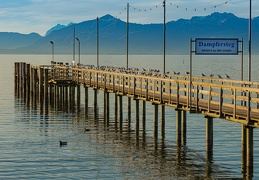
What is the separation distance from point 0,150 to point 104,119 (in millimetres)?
15367

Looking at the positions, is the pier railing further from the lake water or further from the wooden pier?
the lake water

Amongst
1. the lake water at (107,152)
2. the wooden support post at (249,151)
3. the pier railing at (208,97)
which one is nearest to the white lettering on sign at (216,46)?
the pier railing at (208,97)

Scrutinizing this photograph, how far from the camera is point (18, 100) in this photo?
67375 millimetres

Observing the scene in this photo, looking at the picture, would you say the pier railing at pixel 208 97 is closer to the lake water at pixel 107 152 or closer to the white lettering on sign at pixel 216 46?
the white lettering on sign at pixel 216 46

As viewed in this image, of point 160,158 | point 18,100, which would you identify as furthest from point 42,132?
point 18,100

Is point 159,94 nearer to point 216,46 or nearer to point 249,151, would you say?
point 216,46

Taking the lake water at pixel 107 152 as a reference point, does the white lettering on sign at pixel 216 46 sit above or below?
above

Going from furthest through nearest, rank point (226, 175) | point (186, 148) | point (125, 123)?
point (125, 123)
point (186, 148)
point (226, 175)

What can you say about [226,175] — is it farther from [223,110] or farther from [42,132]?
[42,132]

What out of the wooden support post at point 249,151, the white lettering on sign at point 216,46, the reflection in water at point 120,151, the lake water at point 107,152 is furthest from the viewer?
the white lettering on sign at point 216,46

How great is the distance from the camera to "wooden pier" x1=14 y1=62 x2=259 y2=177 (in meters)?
31.2

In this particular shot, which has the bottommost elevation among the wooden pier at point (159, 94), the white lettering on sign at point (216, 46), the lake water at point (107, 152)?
the lake water at point (107, 152)

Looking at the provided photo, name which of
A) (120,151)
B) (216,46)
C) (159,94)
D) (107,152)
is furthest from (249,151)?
(159,94)

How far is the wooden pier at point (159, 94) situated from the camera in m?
31.2
